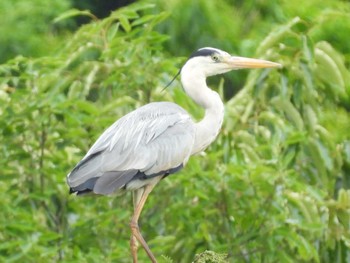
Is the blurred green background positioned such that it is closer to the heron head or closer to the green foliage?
the heron head

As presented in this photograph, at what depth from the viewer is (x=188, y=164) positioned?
8.23m

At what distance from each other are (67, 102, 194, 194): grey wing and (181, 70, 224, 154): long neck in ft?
0.24

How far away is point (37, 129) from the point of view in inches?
329

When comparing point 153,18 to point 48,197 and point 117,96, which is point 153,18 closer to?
point 117,96

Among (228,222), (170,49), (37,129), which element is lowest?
(170,49)

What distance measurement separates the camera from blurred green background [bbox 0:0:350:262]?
816cm

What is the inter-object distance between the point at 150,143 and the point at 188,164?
122 centimetres

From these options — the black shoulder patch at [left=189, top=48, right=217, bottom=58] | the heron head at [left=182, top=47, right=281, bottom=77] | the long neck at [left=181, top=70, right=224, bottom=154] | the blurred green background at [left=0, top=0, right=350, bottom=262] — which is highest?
the black shoulder patch at [left=189, top=48, right=217, bottom=58]

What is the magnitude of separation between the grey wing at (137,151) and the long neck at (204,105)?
75mm

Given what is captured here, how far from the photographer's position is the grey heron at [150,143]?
6.75 metres

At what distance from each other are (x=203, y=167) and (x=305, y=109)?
2.20 ft

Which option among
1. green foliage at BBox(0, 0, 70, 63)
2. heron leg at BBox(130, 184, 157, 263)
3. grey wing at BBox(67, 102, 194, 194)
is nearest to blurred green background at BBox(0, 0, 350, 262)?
heron leg at BBox(130, 184, 157, 263)

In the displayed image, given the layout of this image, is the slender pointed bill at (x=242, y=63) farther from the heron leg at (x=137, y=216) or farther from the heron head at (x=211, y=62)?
the heron leg at (x=137, y=216)

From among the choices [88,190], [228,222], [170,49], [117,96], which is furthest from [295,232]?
[170,49]
